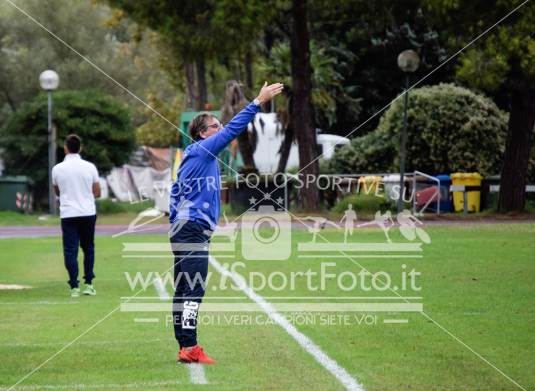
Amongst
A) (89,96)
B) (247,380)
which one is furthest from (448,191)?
(247,380)

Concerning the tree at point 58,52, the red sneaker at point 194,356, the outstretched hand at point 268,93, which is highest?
the tree at point 58,52

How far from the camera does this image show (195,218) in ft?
28.3

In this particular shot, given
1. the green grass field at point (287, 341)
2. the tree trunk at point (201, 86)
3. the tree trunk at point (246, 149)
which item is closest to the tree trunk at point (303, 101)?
the tree trunk at point (246, 149)

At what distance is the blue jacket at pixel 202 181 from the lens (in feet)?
28.0

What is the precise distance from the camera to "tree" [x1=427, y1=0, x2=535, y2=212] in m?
25.4

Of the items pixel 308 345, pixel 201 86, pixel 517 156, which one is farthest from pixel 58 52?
pixel 308 345

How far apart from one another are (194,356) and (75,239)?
5479 mm

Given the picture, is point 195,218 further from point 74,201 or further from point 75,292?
point 75,292

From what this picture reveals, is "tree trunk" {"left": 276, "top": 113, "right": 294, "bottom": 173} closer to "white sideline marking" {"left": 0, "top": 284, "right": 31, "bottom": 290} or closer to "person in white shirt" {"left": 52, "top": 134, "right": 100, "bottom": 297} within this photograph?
"white sideline marking" {"left": 0, "top": 284, "right": 31, "bottom": 290}

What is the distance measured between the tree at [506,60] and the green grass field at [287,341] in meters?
10.4

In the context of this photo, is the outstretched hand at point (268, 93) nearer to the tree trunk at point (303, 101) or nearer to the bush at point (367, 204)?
the bush at point (367, 204)

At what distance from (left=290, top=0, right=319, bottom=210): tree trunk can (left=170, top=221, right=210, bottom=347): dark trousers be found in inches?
840

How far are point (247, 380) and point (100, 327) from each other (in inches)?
128

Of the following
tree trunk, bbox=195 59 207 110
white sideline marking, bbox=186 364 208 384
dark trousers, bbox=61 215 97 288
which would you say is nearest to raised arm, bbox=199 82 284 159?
white sideline marking, bbox=186 364 208 384
